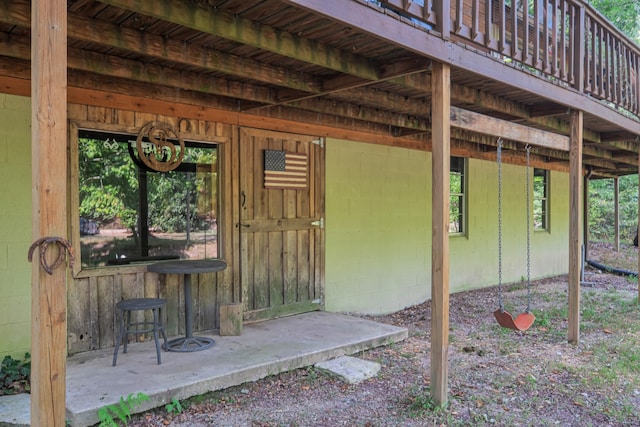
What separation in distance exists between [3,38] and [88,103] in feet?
Result: 2.90

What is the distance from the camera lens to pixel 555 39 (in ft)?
14.2

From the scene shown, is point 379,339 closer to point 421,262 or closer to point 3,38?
point 421,262

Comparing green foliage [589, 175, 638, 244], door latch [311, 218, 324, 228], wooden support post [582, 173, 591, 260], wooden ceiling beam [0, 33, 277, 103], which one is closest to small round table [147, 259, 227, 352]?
wooden ceiling beam [0, 33, 277, 103]

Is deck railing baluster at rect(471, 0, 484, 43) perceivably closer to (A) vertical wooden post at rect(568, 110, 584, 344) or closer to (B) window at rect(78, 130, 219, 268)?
(A) vertical wooden post at rect(568, 110, 584, 344)

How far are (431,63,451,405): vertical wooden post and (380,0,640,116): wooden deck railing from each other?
408mm

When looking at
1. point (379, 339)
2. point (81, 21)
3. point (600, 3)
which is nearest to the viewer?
point (81, 21)

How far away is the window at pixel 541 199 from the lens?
33.9 feet

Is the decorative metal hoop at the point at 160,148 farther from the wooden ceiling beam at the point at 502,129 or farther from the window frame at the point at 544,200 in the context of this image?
the window frame at the point at 544,200

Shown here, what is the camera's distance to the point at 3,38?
3.18 m

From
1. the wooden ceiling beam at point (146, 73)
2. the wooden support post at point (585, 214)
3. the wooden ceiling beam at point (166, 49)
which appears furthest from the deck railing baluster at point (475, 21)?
the wooden support post at point (585, 214)

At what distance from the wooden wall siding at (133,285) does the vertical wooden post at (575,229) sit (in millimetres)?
3568

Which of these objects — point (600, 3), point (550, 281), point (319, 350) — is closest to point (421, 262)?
point (319, 350)

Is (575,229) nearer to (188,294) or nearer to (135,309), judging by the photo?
(188,294)

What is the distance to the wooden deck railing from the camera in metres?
3.38
